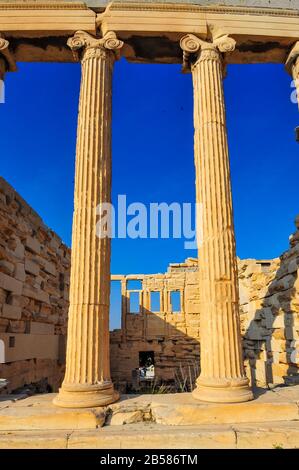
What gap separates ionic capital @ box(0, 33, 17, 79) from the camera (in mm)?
8994

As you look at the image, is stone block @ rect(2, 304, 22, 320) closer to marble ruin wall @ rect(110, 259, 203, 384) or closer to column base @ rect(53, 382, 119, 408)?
column base @ rect(53, 382, 119, 408)

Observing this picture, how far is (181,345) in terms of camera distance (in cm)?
2644

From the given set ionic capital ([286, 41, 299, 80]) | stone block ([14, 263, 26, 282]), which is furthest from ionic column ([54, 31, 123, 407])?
ionic capital ([286, 41, 299, 80])

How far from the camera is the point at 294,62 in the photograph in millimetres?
9664

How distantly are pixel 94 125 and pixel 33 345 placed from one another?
7.31 metres

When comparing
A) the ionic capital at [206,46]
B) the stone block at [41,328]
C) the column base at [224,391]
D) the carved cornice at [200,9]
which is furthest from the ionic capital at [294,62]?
the stone block at [41,328]

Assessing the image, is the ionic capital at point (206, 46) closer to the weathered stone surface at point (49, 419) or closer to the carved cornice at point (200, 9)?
the carved cornice at point (200, 9)

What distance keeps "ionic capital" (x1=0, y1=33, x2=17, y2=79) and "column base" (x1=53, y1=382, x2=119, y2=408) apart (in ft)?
26.4

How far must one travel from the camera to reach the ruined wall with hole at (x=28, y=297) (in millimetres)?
9633

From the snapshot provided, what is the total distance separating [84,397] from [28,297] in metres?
5.32

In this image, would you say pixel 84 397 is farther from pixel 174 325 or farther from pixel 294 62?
pixel 174 325

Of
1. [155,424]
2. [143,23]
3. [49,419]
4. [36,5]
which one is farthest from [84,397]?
[36,5]

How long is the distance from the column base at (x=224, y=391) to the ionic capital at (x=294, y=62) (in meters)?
7.83
